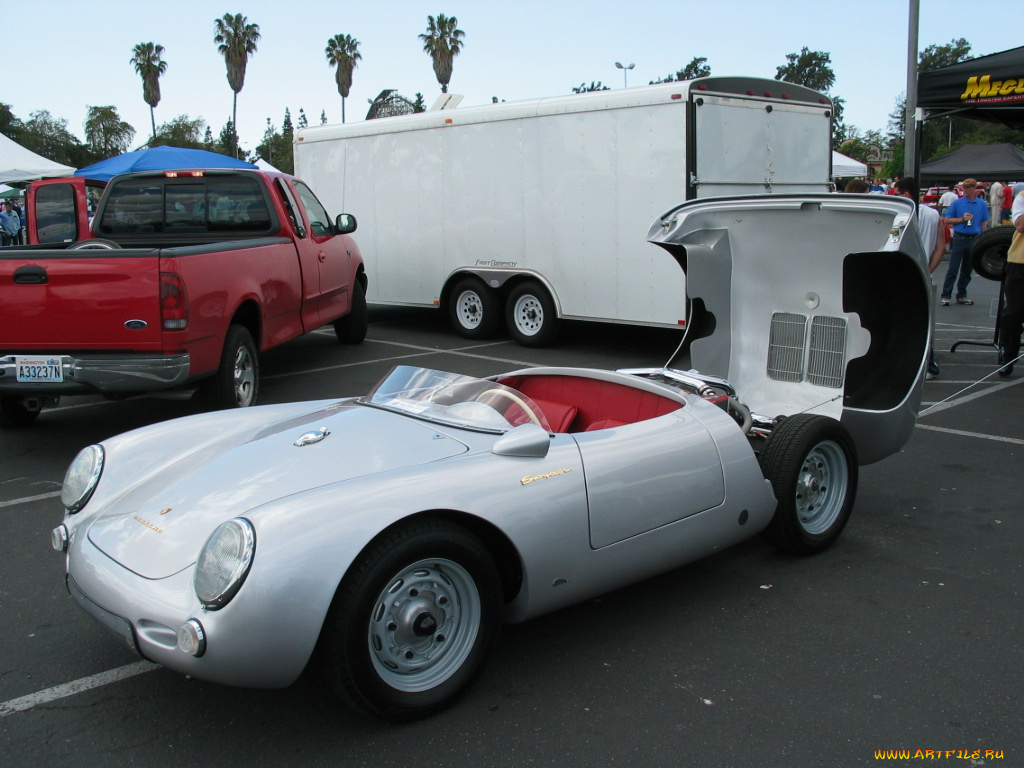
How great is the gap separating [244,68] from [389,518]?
62782 mm

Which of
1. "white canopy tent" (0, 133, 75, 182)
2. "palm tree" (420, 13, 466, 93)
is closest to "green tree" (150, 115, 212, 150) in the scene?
"palm tree" (420, 13, 466, 93)

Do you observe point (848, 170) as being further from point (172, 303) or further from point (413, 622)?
point (413, 622)

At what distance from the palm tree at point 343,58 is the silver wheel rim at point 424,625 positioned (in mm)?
64184

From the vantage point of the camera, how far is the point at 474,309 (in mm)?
11266

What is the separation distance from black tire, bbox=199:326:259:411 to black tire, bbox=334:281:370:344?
3508mm

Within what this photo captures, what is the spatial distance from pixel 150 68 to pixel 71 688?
7123 cm

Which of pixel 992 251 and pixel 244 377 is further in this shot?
pixel 992 251

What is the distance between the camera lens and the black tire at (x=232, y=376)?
6.58 m

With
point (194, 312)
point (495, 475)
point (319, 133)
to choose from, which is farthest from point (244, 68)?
point (495, 475)

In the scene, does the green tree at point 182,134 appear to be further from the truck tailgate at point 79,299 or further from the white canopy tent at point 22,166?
the truck tailgate at point 79,299

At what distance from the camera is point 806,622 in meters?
3.54

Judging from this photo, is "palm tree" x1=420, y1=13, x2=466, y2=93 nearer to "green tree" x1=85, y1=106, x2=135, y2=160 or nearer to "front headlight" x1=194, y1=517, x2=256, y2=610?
"green tree" x1=85, y1=106, x2=135, y2=160

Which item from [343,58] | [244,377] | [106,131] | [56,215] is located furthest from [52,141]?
[244,377]

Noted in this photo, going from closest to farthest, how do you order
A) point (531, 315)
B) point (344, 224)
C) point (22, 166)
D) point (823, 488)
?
point (823, 488), point (344, 224), point (531, 315), point (22, 166)
